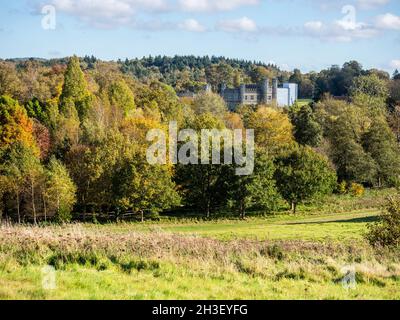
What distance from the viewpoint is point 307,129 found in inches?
2640

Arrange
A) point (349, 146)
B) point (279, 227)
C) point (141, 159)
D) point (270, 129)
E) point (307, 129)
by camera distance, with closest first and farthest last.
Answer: point (279, 227), point (141, 159), point (349, 146), point (270, 129), point (307, 129)

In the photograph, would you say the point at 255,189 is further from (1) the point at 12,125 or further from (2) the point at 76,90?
(2) the point at 76,90

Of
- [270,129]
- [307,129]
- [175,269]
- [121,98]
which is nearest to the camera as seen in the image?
[175,269]

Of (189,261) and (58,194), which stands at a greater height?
(189,261)

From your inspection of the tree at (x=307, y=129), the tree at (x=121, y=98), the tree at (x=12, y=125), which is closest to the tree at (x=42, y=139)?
the tree at (x=12, y=125)

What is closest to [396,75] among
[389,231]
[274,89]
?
[274,89]

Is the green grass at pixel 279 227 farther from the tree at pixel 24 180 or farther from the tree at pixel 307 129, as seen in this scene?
the tree at pixel 307 129

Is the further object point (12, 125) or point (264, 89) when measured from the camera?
point (264, 89)

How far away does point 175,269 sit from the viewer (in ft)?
39.0

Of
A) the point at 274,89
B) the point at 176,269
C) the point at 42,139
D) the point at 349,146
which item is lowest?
the point at 176,269

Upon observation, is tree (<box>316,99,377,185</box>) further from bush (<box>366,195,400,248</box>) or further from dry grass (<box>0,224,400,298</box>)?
dry grass (<box>0,224,400,298</box>)

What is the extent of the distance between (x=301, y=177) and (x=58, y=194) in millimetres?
22763

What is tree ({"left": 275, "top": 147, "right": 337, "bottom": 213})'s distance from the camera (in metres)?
49.4

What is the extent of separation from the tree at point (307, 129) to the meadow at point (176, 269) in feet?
168
